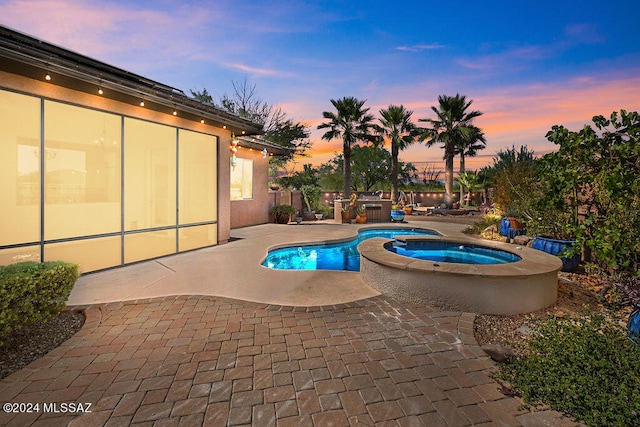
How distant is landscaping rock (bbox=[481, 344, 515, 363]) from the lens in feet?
8.76

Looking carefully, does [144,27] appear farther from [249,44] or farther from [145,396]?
[145,396]

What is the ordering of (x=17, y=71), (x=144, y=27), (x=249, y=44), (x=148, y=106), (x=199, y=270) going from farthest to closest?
(x=249, y=44) < (x=144, y=27) < (x=148, y=106) < (x=199, y=270) < (x=17, y=71)

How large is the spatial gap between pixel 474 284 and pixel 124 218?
21.7 feet

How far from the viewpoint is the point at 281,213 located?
13.5 m

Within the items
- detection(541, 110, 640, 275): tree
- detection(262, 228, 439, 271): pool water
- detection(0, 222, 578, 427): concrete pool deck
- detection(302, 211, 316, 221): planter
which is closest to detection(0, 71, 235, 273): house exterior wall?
detection(0, 222, 578, 427): concrete pool deck

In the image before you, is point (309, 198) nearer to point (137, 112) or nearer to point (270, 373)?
point (137, 112)

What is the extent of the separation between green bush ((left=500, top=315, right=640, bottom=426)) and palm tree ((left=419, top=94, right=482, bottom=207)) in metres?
19.4

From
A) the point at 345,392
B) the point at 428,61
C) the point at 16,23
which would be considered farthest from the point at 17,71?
the point at 428,61

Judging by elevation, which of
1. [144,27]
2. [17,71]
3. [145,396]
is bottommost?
[145,396]

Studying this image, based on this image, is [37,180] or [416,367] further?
[37,180]

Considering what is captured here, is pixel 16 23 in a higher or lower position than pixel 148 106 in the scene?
higher

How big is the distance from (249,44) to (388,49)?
580 cm

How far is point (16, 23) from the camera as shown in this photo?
23.7 feet

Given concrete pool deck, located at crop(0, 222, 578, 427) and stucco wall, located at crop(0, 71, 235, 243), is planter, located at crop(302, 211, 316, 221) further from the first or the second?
concrete pool deck, located at crop(0, 222, 578, 427)
